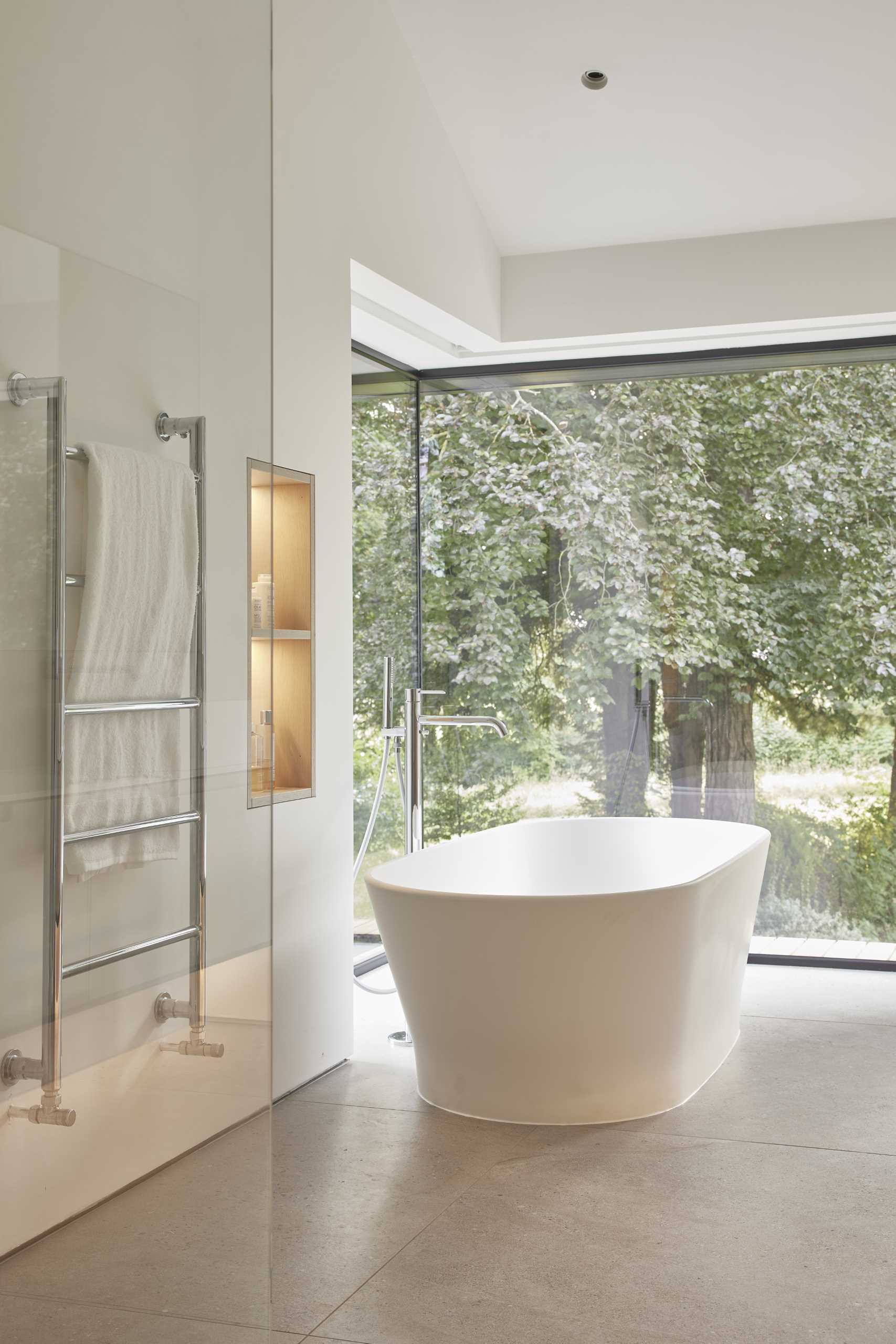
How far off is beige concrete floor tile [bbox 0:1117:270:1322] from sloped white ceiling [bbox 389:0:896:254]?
3.69 meters

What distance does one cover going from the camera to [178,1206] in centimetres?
132

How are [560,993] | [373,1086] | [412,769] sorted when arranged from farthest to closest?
[412,769]
[373,1086]
[560,993]

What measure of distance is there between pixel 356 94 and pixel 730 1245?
3.50 m

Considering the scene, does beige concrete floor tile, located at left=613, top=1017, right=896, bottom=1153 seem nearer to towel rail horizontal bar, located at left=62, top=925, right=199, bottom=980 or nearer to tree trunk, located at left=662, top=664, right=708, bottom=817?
tree trunk, located at left=662, top=664, right=708, bottom=817

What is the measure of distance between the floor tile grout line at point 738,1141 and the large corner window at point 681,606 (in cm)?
200

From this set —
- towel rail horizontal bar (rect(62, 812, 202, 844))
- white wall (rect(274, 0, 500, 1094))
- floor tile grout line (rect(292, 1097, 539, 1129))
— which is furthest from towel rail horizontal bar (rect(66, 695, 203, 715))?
floor tile grout line (rect(292, 1097, 539, 1129))

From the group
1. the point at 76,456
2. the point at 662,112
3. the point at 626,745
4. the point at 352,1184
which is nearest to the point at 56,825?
the point at 76,456

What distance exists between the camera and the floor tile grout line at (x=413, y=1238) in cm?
216

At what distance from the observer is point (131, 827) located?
1272mm

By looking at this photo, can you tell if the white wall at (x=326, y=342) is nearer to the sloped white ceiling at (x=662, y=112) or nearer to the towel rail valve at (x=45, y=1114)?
the sloped white ceiling at (x=662, y=112)

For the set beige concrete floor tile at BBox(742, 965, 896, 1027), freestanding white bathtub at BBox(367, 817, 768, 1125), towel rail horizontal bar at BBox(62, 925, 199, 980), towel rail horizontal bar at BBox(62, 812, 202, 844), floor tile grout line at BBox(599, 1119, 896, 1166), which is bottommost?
beige concrete floor tile at BBox(742, 965, 896, 1027)

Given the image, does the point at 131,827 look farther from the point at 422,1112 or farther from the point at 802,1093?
the point at 802,1093

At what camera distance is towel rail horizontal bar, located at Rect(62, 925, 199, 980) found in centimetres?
117

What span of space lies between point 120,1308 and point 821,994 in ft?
12.9
